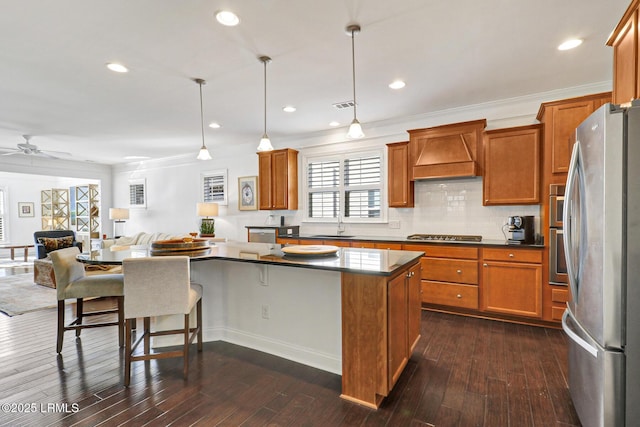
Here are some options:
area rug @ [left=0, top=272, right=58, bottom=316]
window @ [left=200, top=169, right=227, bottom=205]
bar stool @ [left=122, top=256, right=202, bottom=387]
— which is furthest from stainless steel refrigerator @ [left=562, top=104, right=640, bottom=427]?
window @ [left=200, top=169, right=227, bottom=205]

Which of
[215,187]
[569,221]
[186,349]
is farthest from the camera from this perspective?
[215,187]

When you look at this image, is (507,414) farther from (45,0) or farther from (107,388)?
(45,0)

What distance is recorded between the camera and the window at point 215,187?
22.5 feet

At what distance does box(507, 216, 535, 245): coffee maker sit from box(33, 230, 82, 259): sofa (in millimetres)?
9170

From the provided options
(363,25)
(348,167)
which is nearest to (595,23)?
(363,25)

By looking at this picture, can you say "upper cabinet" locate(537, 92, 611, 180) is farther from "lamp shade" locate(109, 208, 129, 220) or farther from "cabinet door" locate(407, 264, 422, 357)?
"lamp shade" locate(109, 208, 129, 220)

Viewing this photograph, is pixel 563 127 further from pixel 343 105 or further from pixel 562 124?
pixel 343 105

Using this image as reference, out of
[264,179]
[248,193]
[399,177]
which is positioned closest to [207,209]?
[248,193]

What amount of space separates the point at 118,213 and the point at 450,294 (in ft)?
26.5

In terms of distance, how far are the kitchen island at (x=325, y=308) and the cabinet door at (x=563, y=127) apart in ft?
6.91

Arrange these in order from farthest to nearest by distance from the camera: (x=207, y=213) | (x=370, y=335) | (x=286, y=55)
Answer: (x=207, y=213)
(x=286, y=55)
(x=370, y=335)

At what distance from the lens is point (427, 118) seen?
4594 mm

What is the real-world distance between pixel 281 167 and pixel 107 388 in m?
4.14

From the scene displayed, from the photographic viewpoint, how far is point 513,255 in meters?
3.52
